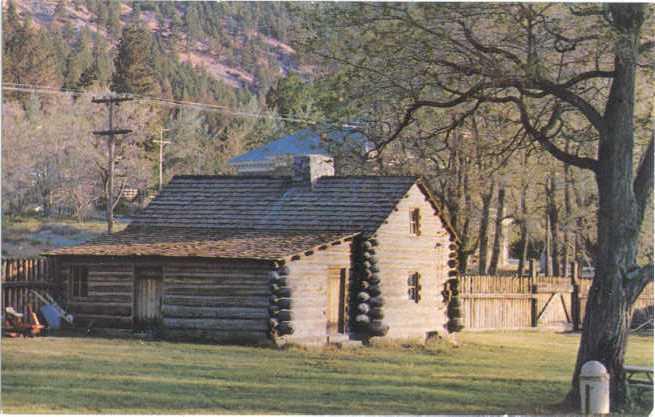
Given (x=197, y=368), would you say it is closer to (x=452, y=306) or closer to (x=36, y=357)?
(x=36, y=357)

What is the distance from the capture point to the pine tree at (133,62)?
1735 inches

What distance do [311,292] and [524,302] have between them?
524 inches

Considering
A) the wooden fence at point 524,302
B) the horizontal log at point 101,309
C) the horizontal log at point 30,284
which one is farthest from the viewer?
the wooden fence at point 524,302

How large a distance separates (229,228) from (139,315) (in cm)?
353

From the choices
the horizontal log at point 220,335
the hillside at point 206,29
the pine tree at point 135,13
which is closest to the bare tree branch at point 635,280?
the horizontal log at point 220,335

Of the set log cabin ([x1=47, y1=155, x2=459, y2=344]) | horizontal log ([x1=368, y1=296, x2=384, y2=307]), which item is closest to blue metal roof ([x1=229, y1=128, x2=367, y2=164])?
log cabin ([x1=47, y1=155, x2=459, y2=344])

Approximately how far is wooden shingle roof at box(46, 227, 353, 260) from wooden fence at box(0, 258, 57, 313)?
71 centimetres

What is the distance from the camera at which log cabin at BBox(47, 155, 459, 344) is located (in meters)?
30.1

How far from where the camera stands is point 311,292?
3045 centimetres

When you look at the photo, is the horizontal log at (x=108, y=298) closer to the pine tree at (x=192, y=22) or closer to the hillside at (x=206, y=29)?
the hillside at (x=206, y=29)

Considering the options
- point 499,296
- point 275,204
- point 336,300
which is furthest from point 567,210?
point 336,300

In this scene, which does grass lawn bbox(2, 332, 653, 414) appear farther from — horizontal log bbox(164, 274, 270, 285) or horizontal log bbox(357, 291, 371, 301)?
horizontal log bbox(164, 274, 270, 285)

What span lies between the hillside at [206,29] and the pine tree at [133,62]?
141 centimetres

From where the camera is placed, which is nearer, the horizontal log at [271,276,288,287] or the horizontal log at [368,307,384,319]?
the horizontal log at [271,276,288,287]
